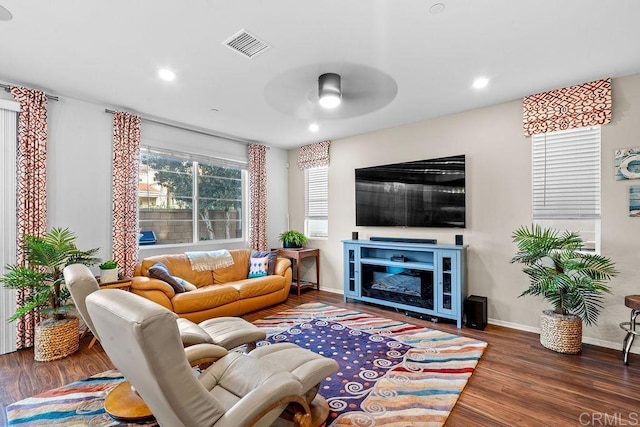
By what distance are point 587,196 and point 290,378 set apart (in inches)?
138

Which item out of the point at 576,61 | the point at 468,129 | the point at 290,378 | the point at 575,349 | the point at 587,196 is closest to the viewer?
the point at 290,378

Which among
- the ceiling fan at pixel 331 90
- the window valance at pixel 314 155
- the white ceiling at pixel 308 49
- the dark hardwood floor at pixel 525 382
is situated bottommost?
the dark hardwood floor at pixel 525 382

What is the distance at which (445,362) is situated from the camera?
106 inches

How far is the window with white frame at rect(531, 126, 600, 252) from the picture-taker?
3.10 metres

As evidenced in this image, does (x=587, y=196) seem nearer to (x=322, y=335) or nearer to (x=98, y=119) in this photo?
(x=322, y=335)

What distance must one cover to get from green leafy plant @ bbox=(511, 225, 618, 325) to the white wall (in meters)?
0.18

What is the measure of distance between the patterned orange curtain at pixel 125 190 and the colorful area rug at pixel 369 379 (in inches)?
62.1

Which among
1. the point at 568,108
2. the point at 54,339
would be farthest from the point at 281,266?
the point at 568,108

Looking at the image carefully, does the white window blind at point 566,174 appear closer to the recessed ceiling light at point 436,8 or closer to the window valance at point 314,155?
the recessed ceiling light at point 436,8

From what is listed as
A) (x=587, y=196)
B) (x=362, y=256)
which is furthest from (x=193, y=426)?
(x=587, y=196)

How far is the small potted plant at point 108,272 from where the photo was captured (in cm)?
324

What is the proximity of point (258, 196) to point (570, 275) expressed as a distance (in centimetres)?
445

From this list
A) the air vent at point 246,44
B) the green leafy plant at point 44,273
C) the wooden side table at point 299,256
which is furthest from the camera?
the wooden side table at point 299,256

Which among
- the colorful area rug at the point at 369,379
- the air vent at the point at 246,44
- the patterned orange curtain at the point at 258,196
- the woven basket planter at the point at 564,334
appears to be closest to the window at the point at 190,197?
the patterned orange curtain at the point at 258,196
